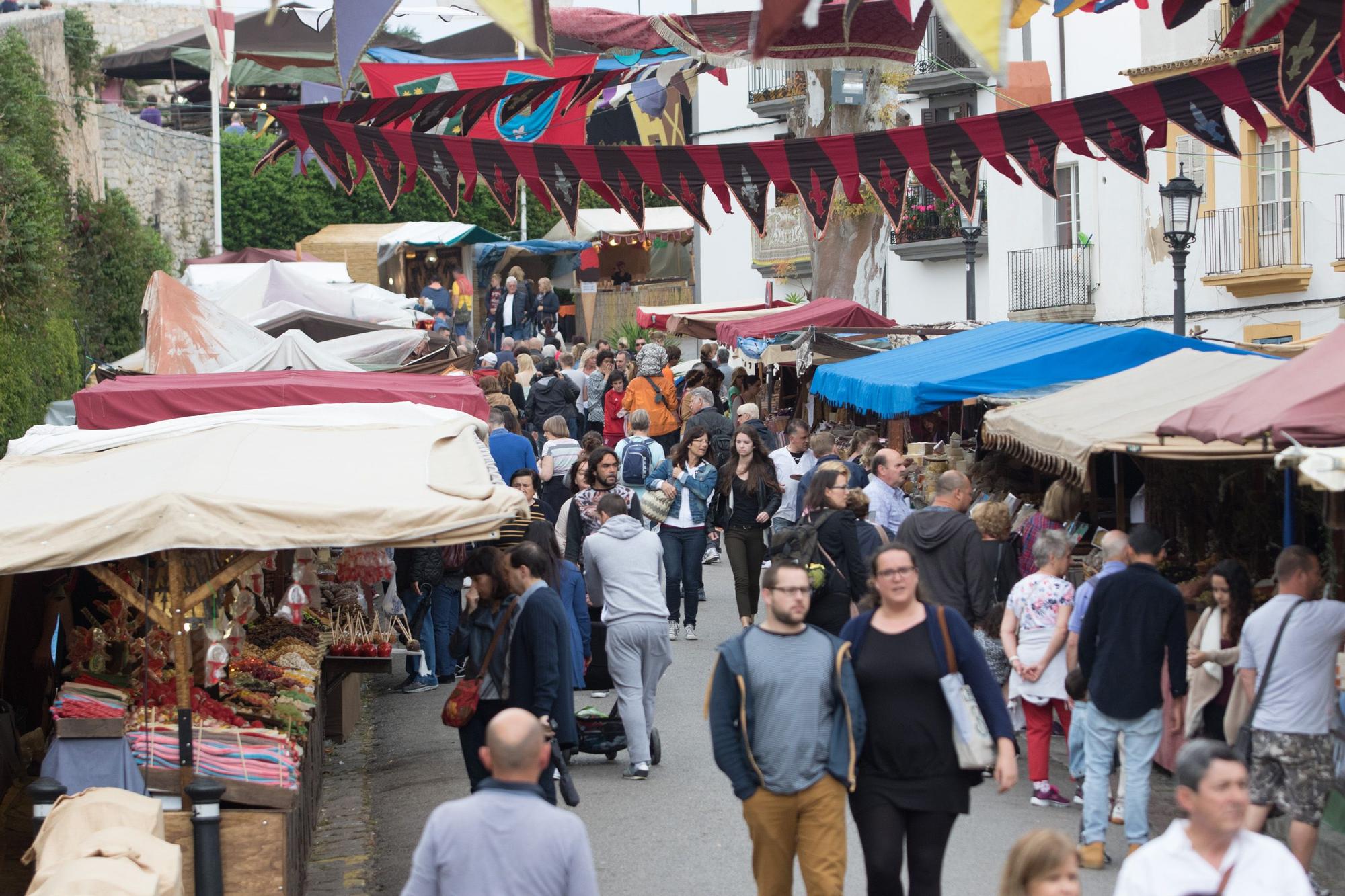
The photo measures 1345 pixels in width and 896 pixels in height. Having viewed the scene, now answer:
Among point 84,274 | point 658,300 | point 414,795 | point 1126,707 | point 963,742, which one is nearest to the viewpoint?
point 963,742

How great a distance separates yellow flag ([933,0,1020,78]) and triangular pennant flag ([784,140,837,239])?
6.20 m

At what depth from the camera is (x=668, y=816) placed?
344 inches

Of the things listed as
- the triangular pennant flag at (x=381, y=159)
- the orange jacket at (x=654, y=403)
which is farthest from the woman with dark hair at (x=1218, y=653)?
the orange jacket at (x=654, y=403)

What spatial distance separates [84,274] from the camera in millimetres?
22688

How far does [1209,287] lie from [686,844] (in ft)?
65.1

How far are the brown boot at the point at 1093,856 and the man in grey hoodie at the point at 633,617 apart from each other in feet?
9.48

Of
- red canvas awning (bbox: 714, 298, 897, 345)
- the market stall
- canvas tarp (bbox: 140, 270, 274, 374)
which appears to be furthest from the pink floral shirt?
red canvas awning (bbox: 714, 298, 897, 345)

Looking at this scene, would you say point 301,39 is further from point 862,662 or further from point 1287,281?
point 862,662

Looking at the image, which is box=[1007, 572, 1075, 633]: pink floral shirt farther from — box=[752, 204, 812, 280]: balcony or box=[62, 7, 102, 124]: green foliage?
box=[752, 204, 812, 280]: balcony

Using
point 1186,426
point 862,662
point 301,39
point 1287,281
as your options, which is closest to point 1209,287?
point 1287,281

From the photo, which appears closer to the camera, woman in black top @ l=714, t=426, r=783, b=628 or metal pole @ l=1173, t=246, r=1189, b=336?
woman in black top @ l=714, t=426, r=783, b=628

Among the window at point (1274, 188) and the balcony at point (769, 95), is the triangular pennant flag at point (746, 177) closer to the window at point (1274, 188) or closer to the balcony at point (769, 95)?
the window at point (1274, 188)

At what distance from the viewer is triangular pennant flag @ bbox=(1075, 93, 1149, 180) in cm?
1104

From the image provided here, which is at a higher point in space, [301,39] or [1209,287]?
[301,39]
